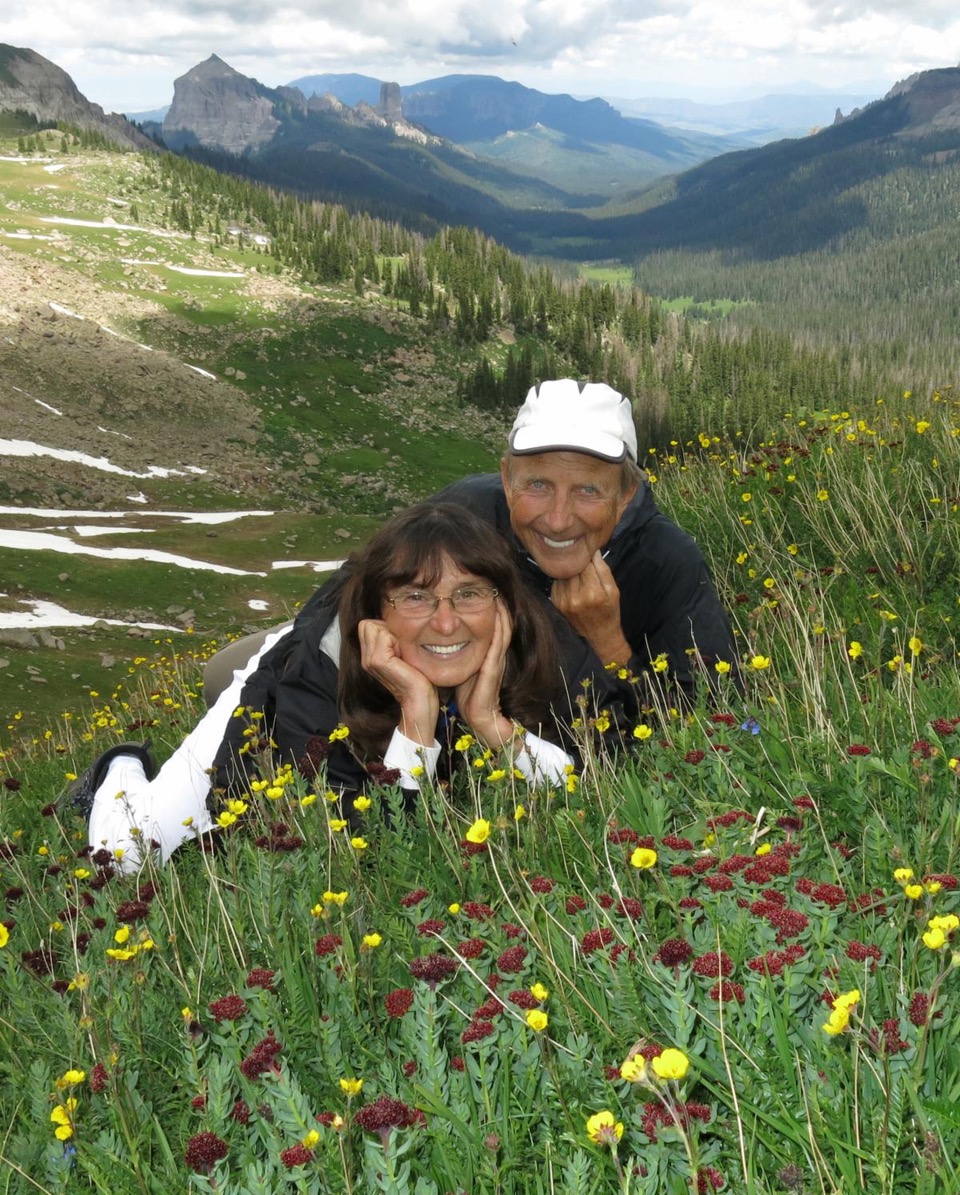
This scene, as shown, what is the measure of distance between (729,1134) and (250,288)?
114 meters

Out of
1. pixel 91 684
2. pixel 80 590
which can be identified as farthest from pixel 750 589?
pixel 80 590

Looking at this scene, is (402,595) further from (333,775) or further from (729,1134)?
(729,1134)

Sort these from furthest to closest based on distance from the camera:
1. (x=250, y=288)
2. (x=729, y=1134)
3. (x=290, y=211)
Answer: (x=290, y=211)
(x=250, y=288)
(x=729, y=1134)

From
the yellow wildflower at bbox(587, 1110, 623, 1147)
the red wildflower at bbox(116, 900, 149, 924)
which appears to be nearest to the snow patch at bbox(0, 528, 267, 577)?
the red wildflower at bbox(116, 900, 149, 924)

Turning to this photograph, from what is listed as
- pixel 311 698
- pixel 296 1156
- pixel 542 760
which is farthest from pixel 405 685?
pixel 296 1156

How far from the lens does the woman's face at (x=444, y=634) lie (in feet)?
14.5

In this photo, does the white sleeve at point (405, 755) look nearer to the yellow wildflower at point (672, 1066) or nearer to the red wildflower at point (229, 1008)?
the red wildflower at point (229, 1008)

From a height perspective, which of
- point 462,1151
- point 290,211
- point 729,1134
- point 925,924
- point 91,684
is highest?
point 290,211

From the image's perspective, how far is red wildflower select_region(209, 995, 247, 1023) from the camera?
7.62 ft

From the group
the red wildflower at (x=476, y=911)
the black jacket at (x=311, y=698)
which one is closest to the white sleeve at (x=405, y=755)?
the black jacket at (x=311, y=698)

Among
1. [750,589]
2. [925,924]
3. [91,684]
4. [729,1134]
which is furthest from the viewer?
[91,684]

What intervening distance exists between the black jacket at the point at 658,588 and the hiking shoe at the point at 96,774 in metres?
2.30

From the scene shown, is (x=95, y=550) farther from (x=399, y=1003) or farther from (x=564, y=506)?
(x=399, y=1003)

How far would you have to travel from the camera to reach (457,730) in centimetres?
474
